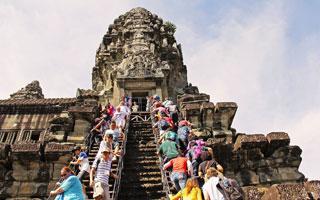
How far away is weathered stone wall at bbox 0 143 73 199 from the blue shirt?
3.15 meters

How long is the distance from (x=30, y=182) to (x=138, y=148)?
3.07 meters

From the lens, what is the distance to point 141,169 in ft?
23.2

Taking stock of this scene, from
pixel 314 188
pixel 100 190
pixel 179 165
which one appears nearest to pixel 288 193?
pixel 314 188

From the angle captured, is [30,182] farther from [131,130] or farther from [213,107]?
[213,107]

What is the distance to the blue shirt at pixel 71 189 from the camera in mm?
4025

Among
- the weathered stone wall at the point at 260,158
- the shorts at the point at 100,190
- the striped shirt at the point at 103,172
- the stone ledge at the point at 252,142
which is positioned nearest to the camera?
the shorts at the point at 100,190

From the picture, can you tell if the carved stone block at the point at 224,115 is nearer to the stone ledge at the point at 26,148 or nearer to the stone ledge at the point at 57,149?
the stone ledge at the point at 57,149

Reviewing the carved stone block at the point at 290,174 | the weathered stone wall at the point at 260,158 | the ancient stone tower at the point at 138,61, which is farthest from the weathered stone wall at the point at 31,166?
the ancient stone tower at the point at 138,61

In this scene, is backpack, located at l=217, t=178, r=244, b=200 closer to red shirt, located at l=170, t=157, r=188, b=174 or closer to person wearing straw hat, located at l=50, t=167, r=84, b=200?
red shirt, located at l=170, t=157, r=188, b=174

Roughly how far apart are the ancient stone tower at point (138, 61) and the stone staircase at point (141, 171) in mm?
5988

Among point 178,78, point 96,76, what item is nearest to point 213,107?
point 178,78

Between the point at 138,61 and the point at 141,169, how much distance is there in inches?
373

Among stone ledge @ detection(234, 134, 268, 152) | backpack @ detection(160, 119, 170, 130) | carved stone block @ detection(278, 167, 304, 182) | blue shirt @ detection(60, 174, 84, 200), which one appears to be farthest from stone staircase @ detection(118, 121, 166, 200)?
carved stone block @ detection(278, 167, 304, 182)

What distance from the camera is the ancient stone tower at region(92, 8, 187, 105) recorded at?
14773 mm
